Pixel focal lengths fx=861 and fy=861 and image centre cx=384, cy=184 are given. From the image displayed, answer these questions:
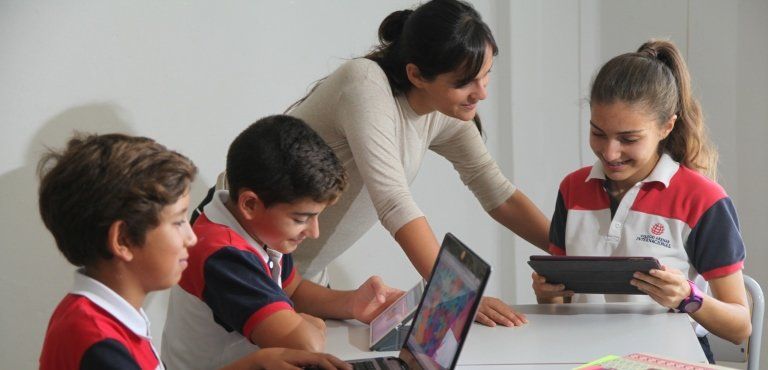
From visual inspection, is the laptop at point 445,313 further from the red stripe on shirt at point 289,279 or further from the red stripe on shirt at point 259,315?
the red stripe on shirt at point 289,279

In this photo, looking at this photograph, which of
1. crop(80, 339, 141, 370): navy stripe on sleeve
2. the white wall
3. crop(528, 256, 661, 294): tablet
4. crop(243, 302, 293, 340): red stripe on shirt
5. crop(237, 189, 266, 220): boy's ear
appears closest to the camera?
crop(80, 339, 141, 370): navy stripe on sleeve

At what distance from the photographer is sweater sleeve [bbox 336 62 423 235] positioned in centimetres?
175

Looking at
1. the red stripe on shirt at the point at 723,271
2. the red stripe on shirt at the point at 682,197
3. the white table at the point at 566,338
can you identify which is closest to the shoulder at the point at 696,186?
the red stripe on shirt at the point at 682,197

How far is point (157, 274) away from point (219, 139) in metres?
1.40

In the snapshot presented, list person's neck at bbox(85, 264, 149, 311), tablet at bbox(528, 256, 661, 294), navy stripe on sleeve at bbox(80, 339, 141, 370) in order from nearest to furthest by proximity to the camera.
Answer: navy stripe on sleeve at bbox(80, 339, 141, 370) < person's neck at bbox(85, 264, 149, 311) < tablet at bbox(528, 256, 661, 294)

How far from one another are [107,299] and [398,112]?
0.92 m

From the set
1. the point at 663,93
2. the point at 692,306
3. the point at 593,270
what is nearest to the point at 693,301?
the point at 692,306

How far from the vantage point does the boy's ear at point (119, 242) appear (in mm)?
1172

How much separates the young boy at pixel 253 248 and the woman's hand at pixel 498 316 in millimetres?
375

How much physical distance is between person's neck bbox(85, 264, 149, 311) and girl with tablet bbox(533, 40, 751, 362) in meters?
0.92

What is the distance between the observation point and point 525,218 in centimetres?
223

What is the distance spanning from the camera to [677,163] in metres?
1.94

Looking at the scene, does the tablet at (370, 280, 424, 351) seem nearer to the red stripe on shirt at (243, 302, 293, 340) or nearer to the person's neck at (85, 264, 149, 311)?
the red stripe on shirt at (243, 302, 293, 340)

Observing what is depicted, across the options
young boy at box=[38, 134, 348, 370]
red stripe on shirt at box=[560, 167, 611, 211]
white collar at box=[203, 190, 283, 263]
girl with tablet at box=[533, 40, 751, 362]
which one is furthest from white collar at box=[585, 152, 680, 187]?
young boy at box=[38, 134, 348, 370]
